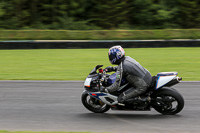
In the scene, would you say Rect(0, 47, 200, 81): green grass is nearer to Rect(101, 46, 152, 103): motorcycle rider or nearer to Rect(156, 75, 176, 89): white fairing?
Rect(156, 75, 176, 89): white fairing

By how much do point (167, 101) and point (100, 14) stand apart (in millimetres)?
25491

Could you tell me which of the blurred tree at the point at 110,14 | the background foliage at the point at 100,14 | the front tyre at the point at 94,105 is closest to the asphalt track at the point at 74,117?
the front tyre at the point at 94,105

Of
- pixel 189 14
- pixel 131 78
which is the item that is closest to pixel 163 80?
pixel 131 78

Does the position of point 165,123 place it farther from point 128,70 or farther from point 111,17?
point 111,17

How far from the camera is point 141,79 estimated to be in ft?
21.9

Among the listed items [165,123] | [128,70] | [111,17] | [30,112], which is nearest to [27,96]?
[30,112]

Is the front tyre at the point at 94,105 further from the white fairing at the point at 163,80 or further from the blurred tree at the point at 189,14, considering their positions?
the blurred tree at the point at 189,14

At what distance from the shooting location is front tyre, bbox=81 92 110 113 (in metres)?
7.20

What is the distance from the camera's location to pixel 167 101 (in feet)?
22.1

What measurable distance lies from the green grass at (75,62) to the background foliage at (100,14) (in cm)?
1103

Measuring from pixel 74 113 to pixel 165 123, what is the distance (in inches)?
77.7

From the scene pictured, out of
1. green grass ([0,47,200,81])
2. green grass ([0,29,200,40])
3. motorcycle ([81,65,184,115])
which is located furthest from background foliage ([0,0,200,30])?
motorcycle ([81,65,184,115])

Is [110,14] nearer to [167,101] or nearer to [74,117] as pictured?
[74,117]

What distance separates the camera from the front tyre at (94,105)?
7.20 m
